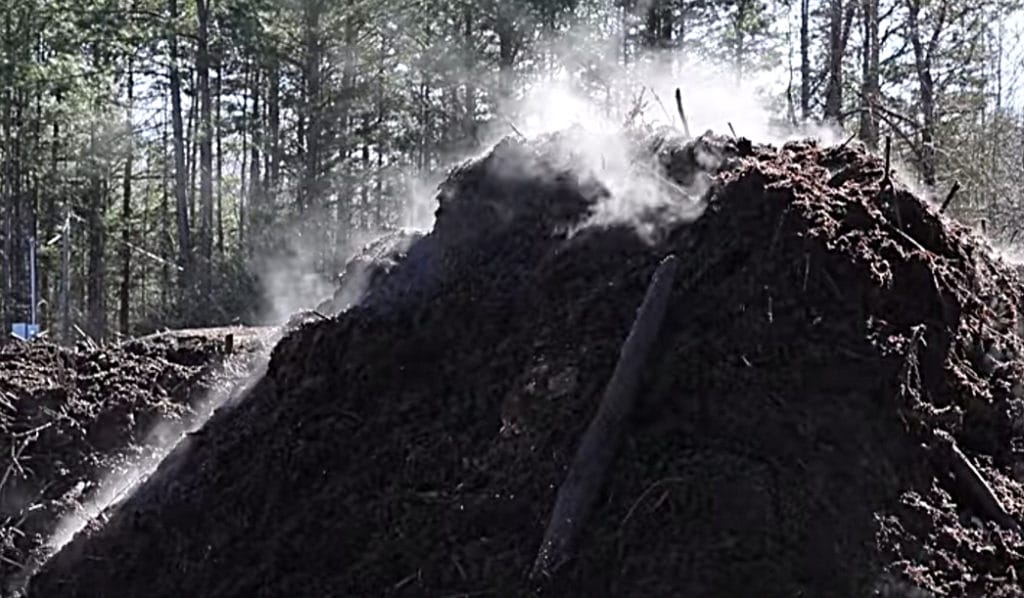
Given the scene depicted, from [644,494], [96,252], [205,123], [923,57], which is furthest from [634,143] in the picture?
[96,252]

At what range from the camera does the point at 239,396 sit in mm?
6387

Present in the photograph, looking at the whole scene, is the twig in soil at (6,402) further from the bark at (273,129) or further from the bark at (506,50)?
the bark at (273,129)

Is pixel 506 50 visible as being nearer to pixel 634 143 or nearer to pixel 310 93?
pixel 310 93

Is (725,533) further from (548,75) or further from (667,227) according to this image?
(548,75)

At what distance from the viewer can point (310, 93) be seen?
26.7 m

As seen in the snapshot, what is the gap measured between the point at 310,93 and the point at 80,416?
18.5m

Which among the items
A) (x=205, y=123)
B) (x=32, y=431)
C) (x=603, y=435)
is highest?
(x=205, y=123)

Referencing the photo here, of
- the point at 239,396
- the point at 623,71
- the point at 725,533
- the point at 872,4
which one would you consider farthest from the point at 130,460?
the point at 872,4

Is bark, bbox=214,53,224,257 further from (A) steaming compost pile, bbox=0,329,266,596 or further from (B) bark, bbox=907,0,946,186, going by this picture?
(A) steaming compost pile, bbox=0,329,266,596

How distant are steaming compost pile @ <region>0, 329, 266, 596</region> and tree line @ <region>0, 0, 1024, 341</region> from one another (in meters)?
11.1

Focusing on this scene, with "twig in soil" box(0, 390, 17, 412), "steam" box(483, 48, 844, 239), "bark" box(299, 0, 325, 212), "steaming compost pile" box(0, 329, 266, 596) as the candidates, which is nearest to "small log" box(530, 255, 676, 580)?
"steam" box(483, 48, 844, 239)

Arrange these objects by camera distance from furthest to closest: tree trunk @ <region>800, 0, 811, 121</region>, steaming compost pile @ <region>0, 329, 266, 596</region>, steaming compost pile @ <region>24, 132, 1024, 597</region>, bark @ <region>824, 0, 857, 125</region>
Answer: tree trunk @ <region>800, 0, 811, 121</region> → bark @ <region>824, 0, 857, 125</region> → steaming compost pile @ <region>0, 329, 266, 596</region> → steaming compost pile @ <region>24, 132, 1024, 597</region>

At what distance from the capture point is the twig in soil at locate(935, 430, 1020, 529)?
4633 mm

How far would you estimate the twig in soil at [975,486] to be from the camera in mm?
4633
